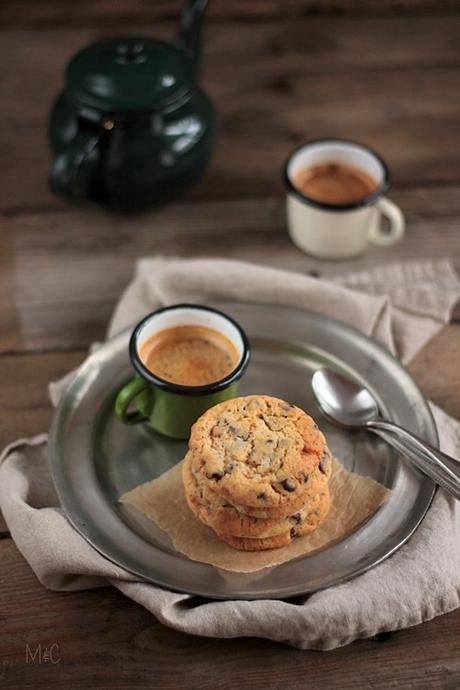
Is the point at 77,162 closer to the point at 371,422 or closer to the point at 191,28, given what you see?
the point at 191,28

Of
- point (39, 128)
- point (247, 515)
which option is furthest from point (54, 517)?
point (39, 128)

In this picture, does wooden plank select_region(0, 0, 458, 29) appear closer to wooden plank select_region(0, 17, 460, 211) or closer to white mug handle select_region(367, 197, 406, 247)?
wooden plank select_region(0, 17, 460, 211)

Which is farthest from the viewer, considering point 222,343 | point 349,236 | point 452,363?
point 349,236

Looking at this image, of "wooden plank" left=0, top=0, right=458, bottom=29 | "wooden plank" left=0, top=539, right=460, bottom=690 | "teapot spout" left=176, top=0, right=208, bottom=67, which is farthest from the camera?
"wooden plank" left=0, top=0, right=458, bottom=29

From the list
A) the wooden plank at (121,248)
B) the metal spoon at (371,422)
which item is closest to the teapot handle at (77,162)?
the wooden plank at (121,248)

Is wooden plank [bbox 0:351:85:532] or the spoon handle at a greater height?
the spoon handle

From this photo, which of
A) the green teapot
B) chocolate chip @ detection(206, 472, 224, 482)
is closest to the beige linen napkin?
chocolate chip @ detection(206, 472, 224, 482)

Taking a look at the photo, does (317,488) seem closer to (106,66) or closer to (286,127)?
(106,66)
